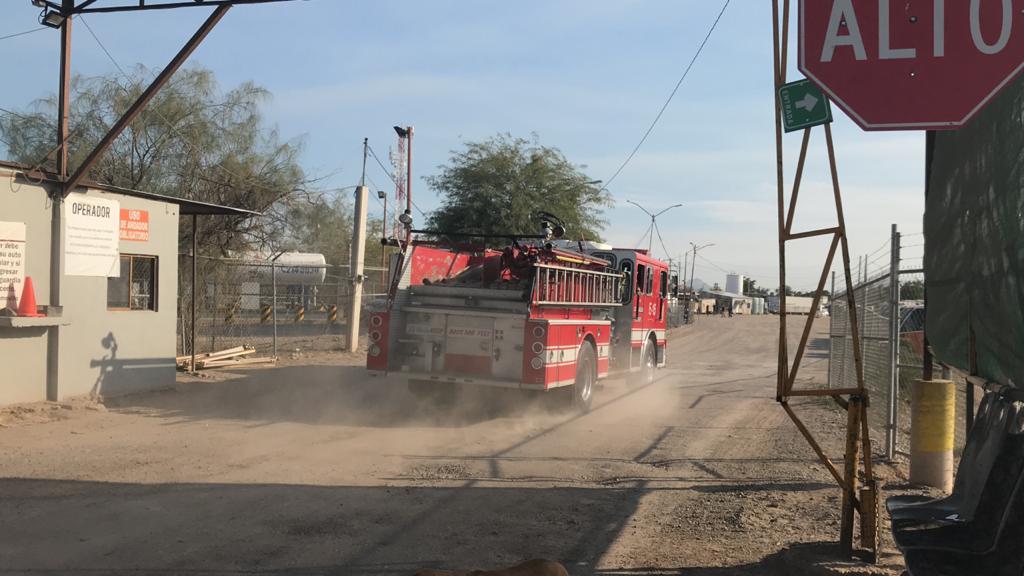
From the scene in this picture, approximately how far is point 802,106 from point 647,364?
11.9 meters

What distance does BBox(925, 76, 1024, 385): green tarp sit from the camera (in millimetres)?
4305

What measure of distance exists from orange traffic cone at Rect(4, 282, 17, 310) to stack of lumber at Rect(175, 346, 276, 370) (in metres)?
4.78

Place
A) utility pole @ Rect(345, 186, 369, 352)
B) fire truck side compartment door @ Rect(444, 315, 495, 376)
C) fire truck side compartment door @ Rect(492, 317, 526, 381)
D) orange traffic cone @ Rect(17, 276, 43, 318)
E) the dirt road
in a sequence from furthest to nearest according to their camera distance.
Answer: utility pole @ Rect(345, 186, 369, 352) → fire truck side compartment door @ Rect(444, 315, 495, 376) → fire truck side compartment door @ Rect(492, 317, 526, 381) → orange traffic cone @ Rect(17, 276, 43, 318) → the dirt road

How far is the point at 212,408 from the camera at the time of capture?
12.3 metres

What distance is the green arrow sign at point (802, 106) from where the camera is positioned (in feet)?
17.7

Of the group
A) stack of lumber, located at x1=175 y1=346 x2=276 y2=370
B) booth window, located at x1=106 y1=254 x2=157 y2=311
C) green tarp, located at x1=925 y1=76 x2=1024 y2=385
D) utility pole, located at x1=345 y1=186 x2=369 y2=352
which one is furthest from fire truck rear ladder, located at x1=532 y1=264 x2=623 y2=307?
utility pole, located at x1=345 y1=186 x2=369 y2=352

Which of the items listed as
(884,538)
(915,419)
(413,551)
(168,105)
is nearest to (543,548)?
(413,551)

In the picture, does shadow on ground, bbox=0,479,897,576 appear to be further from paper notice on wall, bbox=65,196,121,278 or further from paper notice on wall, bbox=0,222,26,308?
paper notice on wall, bbox=65,196,121,278

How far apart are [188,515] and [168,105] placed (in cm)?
1640

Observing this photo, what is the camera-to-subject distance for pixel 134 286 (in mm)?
13492

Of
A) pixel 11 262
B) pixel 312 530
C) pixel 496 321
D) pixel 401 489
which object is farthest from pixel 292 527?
pixel 11 262

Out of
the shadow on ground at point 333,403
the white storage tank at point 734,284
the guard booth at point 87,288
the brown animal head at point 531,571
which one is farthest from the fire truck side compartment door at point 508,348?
the white storage tank at point 734,284

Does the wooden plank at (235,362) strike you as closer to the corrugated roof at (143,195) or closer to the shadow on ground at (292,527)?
the corrugated roof at (143,195)

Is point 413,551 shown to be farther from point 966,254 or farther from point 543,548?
point 966,254
